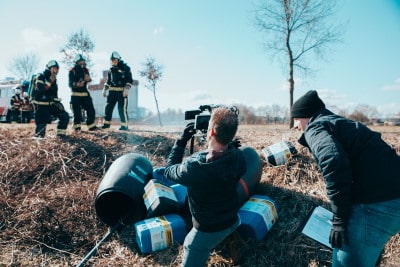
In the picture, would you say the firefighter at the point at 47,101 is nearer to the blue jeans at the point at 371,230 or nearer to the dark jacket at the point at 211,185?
the dark jacket at the point at 211,185

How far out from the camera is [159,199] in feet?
11.2

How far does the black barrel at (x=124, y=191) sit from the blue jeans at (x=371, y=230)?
7.92ft

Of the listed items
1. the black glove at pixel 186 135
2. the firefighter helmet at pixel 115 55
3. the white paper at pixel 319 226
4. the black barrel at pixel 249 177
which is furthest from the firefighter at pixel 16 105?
the white paper at pixel 319 226

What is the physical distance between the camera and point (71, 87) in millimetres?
7004

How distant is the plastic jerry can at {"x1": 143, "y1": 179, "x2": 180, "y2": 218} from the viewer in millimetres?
3432

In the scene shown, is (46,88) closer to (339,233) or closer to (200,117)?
(200,117)

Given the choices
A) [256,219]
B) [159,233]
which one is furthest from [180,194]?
[256,219]

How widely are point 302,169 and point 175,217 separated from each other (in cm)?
202

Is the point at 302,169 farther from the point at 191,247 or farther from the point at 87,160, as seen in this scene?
the point at 87,160

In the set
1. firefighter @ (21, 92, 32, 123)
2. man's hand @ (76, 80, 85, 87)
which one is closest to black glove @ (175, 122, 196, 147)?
man's hand @ (76, 80, 85, 87)

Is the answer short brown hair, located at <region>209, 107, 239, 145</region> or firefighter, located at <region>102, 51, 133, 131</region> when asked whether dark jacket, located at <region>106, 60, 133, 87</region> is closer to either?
firefighter, located at <region>102, 51, 133, 131</region>

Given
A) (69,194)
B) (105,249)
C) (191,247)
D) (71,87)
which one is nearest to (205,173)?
(191,247)

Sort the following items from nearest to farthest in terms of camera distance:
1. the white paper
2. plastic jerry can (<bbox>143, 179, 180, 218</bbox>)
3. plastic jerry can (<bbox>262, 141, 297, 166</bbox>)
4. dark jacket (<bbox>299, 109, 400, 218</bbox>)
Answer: dark jacket (<bbox>299, 109, 400, 218</bbox>) < the white paper < plastic jerry can (<bbox>143, 179, 180, 218</bbox>) < plastic jerry can (<bbox>262, 141, 297, 166</bbox>)

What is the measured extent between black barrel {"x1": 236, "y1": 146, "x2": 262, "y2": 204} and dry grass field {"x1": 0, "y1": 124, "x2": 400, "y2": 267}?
1.21ft
